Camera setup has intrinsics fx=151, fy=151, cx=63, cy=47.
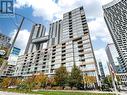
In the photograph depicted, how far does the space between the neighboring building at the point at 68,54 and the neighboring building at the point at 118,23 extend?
7417 centimetres

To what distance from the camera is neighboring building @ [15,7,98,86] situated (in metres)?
73.5

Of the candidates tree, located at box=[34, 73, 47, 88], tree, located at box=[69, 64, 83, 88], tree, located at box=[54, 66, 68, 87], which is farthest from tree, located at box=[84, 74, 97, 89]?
tree, located at box=[34, 73, 47, 88]

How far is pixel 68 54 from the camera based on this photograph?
81562mm

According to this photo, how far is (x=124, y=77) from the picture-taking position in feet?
422

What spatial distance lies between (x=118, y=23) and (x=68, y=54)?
368ft

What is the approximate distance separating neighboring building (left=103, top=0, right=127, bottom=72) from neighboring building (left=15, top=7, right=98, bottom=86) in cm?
7417

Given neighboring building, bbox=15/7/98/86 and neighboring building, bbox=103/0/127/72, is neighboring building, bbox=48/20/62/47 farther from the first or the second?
neighboring building, bbox=103/0/127/72

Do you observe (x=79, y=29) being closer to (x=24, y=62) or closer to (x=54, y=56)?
(x=54, y=56)

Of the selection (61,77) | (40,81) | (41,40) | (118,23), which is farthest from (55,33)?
(118,23)

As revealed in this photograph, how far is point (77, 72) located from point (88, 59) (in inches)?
724

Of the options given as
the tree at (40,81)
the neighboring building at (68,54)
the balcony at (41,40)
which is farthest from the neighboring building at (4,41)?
the balcony at (41,40)

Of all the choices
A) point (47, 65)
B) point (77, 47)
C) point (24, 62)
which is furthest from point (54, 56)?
point (24, 62)

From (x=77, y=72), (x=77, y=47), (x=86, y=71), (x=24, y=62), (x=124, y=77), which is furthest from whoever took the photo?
(x=124, y=77)

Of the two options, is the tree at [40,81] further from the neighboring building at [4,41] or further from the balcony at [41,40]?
the balcony at [41,40]
